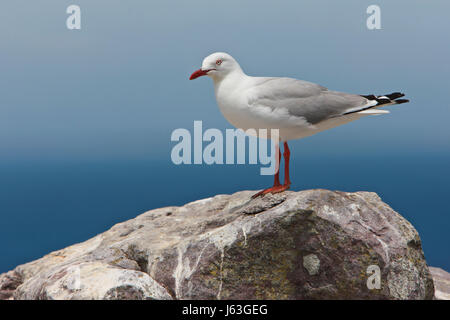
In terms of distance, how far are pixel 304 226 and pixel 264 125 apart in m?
1.49

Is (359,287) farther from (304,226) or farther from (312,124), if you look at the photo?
(312,124)

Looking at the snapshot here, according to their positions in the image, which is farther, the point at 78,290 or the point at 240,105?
the point at 240,105

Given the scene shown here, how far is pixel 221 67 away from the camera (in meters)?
6.68

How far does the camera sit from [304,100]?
652cm

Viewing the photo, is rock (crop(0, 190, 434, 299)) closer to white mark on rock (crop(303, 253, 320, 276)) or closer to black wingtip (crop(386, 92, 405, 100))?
white mark on rock (crop(303, 253, 320, 276))

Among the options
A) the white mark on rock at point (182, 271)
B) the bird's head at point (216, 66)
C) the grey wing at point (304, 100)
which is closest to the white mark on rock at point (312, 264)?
the white mark on rock at point (182, 271)

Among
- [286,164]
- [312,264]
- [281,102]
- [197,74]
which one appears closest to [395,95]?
[281,102]

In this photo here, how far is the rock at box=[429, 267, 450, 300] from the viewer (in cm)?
747

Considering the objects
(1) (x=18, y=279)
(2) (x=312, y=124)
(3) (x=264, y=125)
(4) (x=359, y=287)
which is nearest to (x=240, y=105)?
(3) (x=264, y=125)

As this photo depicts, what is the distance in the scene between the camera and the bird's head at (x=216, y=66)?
6.66 meters

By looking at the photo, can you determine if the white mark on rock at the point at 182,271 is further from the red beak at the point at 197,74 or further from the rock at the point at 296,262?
the red beak at the point at 197,74

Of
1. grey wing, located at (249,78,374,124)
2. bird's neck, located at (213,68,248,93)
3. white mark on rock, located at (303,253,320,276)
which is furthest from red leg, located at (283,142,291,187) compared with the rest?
white mark on rock, located at (303,253,320,276)

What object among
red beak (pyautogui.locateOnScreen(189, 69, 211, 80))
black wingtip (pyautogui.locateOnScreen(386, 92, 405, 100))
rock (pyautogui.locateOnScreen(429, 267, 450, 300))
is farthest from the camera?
rock (pyautogui.locateOnScreen(429, 267, 450, 300))

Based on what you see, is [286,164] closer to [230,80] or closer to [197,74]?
[230,80]
